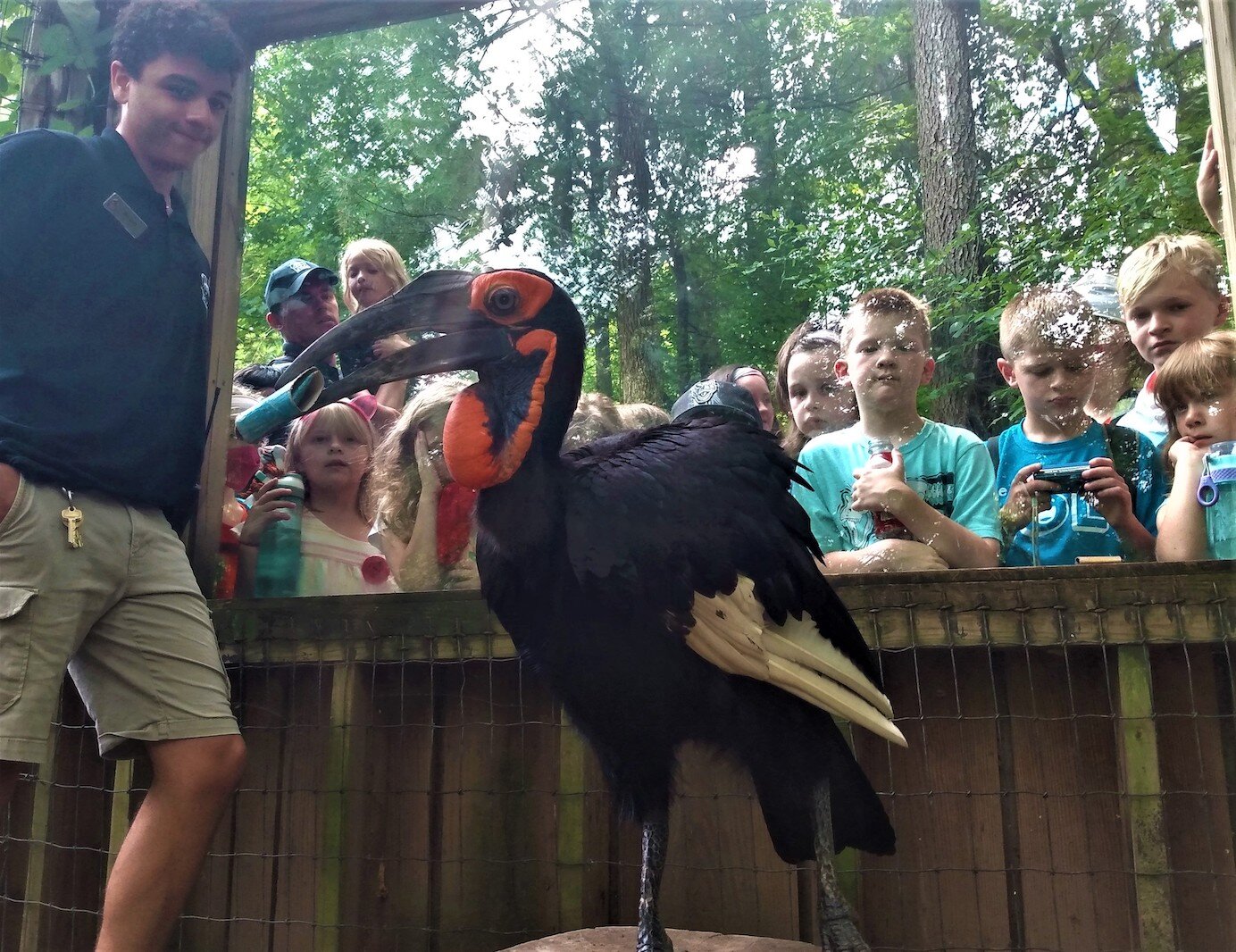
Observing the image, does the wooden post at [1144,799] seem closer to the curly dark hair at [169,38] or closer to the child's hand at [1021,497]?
the child's hand at [1021,497]

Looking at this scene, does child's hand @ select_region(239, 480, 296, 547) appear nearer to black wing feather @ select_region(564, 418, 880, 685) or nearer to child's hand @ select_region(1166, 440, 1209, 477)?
black wing feather @ select_region(564, 418, 880, 685)

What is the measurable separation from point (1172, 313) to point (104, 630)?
231 centimetres

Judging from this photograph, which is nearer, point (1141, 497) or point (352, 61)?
point (1141, 497)

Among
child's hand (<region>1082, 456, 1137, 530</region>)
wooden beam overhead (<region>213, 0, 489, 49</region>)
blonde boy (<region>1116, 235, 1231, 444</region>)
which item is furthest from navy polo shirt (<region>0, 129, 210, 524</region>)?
blonde boy (<region>1116, 235, 1231, 444</region>)

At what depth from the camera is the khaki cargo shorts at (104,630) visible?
188 centimetres

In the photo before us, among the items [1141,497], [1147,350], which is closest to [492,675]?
[1141,497]

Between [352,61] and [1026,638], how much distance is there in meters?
2.34

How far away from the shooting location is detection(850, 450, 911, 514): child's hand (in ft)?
7.64

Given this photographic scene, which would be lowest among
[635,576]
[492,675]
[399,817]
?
[399,817]

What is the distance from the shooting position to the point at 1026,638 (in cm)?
219

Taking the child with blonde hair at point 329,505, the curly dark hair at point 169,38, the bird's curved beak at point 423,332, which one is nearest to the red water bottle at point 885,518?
the bird's curved beak at point 423,332

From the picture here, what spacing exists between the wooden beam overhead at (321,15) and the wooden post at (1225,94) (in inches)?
70.4

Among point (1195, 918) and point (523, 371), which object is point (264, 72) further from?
point (1195, 918)

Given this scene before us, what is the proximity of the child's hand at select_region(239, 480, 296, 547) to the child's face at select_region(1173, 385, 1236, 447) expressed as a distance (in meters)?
2.12
